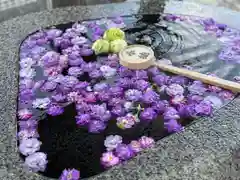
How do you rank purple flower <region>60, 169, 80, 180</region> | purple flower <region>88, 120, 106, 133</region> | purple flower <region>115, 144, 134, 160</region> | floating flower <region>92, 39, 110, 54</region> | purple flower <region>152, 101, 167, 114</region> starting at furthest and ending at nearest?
floating flower <region>92, 39, 110, 54</region> → purple flower <region>152, 101, 167, 114</region> → purple flower <region>88, 120, 106, 133</region> → purple flower <region>115, 144, 134, 160</region> → purple flower <region>60, 169, 80, 180</region>

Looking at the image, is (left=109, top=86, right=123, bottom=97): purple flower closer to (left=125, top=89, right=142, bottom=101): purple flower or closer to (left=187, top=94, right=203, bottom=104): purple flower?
(left=125, top=89, right=142, bottom=101): purple flower

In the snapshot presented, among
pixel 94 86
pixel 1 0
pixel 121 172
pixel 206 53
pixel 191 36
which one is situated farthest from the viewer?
pixel 1 0

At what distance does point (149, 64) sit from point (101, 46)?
32 centimetres

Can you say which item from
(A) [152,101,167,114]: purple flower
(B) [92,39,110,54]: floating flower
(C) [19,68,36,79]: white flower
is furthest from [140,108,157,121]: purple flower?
(C) [19,68,36,79]: white flower

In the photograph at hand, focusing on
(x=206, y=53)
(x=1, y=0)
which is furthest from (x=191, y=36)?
→ (x=1, y=0)

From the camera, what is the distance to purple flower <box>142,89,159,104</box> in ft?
5.89

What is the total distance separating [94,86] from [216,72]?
0.70 meters

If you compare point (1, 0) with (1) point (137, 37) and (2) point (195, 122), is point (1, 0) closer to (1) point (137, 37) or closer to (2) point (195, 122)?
(1) point (137, 37)

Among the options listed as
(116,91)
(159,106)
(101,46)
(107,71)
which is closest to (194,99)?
(159,106)

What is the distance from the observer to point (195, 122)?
66.4 inches

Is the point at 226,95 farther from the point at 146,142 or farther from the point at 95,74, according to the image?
the point at 95,74

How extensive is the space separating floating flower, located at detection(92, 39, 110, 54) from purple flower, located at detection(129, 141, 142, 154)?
0.75 m

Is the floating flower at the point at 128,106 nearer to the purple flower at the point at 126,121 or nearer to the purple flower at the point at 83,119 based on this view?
the purple flower at the point at 126,121

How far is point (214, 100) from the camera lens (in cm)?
181
